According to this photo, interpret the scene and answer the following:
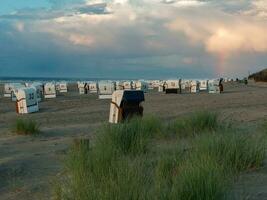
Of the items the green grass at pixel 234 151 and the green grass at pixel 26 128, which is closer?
the green grass at pixel 234 151

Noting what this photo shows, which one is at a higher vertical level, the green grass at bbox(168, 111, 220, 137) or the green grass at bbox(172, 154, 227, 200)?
the green grass at bbox(172, 154, 227, 200)

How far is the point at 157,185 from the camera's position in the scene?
5.56 metres

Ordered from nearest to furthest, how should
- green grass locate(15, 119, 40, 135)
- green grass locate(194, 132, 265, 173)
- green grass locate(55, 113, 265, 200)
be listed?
green grass locate(55, 113, 265, 200)
green grass locate(194, 132, 265, 173)
green grass locate(15, 119, 40, 135)

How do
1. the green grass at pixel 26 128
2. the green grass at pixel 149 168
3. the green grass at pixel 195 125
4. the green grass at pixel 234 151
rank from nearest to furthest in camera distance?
the green grass at pixel 149 168 < the green grass at pixel 234 151 < the green grass at pixel 195 125 < the green grass at pixel 26 128

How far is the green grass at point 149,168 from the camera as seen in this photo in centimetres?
541

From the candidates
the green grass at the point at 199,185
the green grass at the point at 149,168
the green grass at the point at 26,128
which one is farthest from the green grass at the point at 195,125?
the green grass at the point at 199,185

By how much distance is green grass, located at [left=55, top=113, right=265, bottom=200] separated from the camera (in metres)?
5.41

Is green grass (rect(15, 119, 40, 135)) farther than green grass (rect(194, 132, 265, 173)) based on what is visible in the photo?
Yes

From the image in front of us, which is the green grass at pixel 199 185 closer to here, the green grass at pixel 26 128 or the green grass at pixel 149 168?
the green grass at pixel 149 168

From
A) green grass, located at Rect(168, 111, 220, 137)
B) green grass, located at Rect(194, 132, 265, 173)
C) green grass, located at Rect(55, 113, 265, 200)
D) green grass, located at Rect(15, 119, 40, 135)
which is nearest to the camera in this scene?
green grass, located at Rect(55, 113, 265, 200)

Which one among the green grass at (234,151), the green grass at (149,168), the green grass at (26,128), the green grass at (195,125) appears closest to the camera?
the green grass at (149,168)

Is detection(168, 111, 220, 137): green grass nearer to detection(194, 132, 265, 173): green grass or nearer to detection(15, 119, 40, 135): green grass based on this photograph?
detection(15, 119, 40, 135): green grass

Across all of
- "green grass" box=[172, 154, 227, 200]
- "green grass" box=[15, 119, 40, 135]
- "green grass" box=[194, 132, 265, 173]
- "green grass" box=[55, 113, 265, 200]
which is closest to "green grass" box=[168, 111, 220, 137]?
"green grass" box=[55, 113, 265, 200]

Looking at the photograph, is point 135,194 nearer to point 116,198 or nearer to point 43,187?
point 116,198
